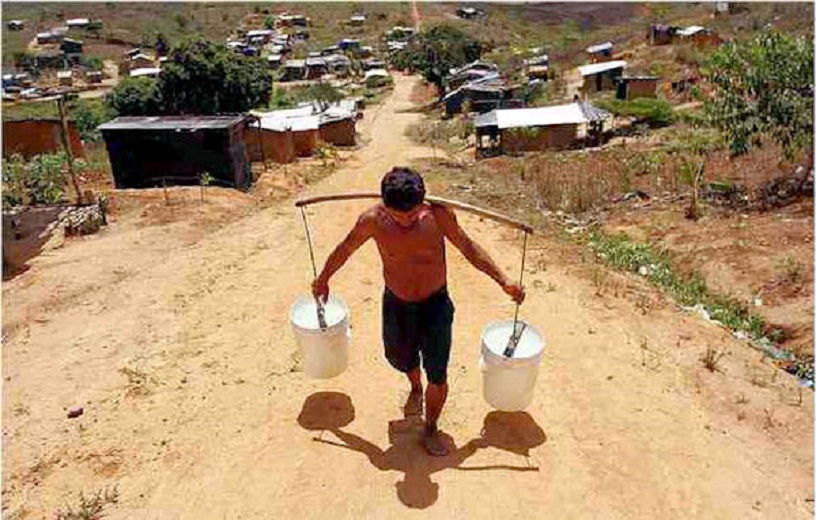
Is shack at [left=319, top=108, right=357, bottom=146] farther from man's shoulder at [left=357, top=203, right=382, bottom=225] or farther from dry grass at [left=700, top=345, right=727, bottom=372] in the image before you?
man's shoulder at [left=357, top=203, right=382, bottom=225]

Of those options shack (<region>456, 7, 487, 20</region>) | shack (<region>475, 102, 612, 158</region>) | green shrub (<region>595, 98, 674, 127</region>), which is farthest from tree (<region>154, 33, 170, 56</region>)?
green shrub (<region>595, 98, 674, 127</region>)

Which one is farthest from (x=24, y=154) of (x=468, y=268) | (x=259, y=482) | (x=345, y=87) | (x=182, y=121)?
(x=345, y=87)

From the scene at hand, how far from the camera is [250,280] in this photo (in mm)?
6988

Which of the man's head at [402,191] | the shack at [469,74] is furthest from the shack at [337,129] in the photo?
the man's head at [402,191]

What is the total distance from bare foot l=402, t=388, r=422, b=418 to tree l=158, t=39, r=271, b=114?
23673mm

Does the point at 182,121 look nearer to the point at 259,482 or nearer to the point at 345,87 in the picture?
the point at 259,482

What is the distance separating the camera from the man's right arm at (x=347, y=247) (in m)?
3.62

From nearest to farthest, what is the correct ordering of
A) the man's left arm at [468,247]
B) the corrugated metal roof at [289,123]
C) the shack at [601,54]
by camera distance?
the man's left arm at [468,247]
the corrugated metal roof at [289,123]
the shack at [601,54]

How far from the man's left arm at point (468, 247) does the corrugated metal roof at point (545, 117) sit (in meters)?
16.7

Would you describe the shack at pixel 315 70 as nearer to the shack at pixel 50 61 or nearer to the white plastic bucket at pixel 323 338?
the shack at pixel 50 61

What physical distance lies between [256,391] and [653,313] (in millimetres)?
3748

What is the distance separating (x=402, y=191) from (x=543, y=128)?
58.0 feet

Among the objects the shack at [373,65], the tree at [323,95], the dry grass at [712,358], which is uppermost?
the dry grass at [712,358]

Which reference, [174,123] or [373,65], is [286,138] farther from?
[373,65]
